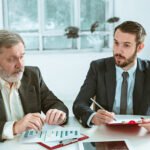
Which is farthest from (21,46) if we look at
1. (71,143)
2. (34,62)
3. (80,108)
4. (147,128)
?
(34,62)

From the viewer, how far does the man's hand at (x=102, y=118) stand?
1.63m

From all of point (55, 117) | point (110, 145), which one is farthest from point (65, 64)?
point (110, 145)

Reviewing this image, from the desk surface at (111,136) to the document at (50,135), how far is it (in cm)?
5

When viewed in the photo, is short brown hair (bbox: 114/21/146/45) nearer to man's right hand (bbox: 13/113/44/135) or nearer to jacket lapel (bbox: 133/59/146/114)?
jacket lapel (bbox: 133/59/146/114)

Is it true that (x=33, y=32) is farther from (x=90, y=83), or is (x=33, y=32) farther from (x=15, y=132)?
(x=15, y=132)

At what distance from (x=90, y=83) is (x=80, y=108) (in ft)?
1.02

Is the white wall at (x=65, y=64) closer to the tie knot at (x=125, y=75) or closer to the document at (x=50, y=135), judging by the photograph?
the tie knot at (x=125, y=75)

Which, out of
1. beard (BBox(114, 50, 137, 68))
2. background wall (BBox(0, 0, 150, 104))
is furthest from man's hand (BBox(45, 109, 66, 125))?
background wall (BBox(0, 0, 150, 104))

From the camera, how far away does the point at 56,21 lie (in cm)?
530

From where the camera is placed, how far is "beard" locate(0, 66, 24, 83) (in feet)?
5.82

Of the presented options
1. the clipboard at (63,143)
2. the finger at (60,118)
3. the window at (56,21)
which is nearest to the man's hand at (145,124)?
the clipboard at (63,143)

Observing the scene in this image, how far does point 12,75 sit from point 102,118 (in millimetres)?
603

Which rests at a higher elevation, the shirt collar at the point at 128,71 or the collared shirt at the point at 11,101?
the shirt collar at the point at 128,71

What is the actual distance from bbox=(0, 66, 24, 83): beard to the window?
3.48 meters
